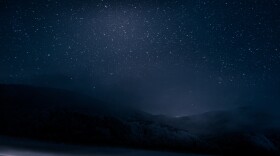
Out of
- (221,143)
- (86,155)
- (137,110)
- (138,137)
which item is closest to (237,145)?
(221,143)

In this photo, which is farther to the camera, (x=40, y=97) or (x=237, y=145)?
(x=40, y=97)

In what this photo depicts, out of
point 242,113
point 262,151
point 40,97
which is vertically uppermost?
point 40,97

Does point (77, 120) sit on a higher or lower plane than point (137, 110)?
lower

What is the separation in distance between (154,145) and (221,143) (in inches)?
55.9

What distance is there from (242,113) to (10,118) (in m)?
10.7

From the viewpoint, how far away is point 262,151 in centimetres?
444

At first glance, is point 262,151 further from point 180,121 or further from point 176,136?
point 180,121

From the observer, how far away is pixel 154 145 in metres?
4.47

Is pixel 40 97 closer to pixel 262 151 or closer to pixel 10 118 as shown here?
pixel 10 118

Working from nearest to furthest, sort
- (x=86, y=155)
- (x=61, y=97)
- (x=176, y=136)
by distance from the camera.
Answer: (x=86, y=155) < (x=176, y=136) < (x=61, y=97)

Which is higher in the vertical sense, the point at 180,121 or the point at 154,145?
the point at 180,121

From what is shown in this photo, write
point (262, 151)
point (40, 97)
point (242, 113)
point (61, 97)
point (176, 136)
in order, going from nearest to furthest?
1. point (262, 151)
2. point (176, 136)
3. point (242, 113)
4. point (40, 97)
5. point (61, 97)

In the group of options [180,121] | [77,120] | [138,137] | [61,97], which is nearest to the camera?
[138,137]

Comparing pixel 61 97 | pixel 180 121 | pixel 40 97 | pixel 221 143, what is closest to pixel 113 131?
pixel 221 143
